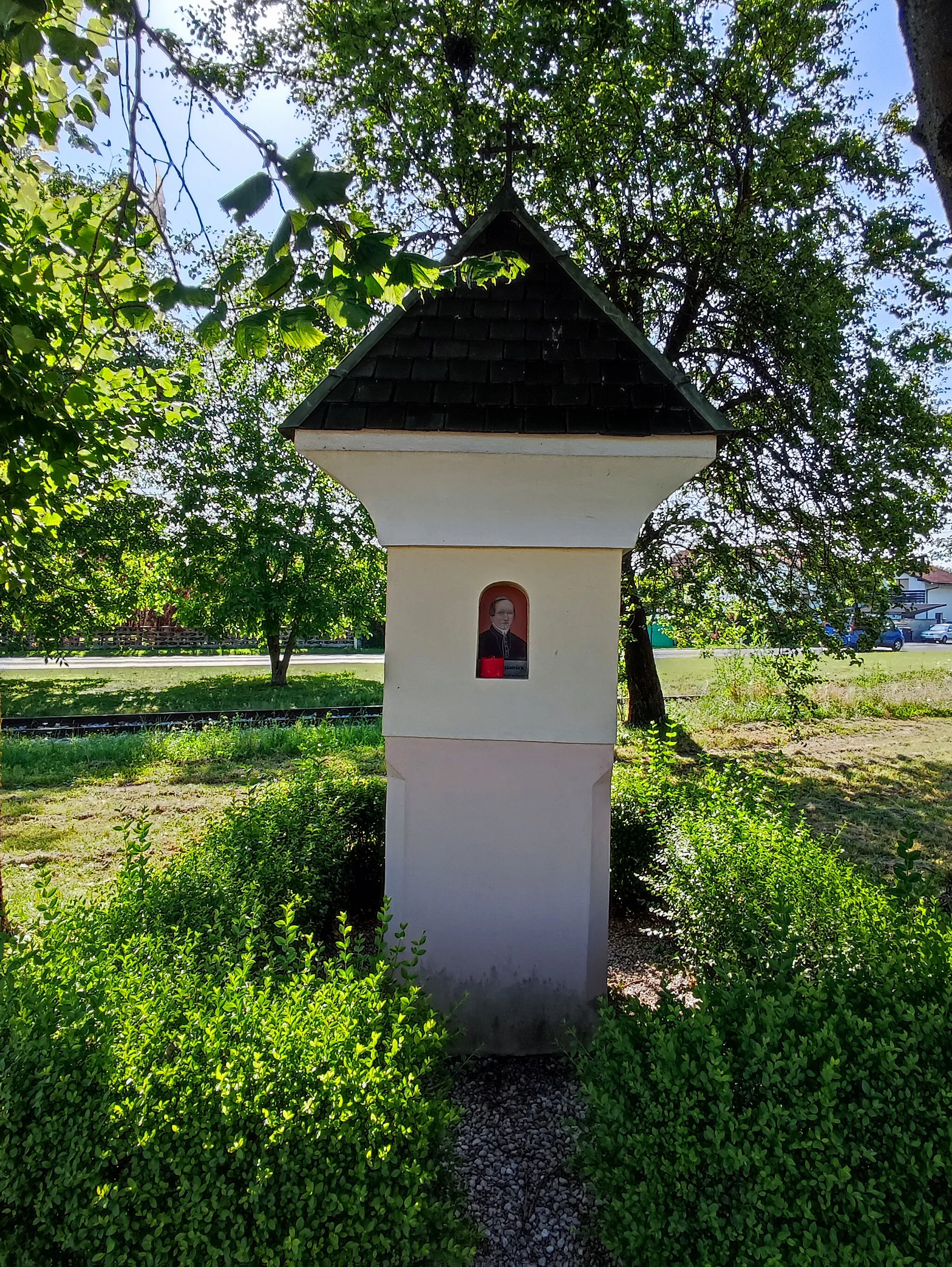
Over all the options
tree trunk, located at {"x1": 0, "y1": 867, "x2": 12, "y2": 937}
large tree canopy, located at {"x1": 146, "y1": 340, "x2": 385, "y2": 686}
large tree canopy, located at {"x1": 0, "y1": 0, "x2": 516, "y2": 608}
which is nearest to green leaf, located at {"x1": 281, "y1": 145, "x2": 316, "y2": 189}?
large tree canopy, located at {"x1": 0, "y1": 0, "x2": 516, "y2": 608}

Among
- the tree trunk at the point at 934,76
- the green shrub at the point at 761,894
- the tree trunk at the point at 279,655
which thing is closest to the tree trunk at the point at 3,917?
the green shrub at the point at 761,894

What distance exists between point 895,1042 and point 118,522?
53.6ft

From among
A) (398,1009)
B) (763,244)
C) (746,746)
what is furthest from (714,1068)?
(746,746)

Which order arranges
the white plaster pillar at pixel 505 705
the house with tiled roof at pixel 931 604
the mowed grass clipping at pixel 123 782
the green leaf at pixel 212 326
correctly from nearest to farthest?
the green leaf at pixel 212 326 < the white plaster pillar at pixel 505 705 < the mowed grass clipping at pixel 123 782 < the house with tiled roof at pixel 931 604

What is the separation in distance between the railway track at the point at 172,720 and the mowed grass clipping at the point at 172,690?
486 millimetres

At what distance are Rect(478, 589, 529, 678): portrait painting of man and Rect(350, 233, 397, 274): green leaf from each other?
1690 mm

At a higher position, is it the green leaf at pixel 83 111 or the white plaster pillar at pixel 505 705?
the green leaf at pixel 83 111

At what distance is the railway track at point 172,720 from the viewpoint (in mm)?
12172

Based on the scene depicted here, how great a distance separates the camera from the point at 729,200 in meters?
8.99

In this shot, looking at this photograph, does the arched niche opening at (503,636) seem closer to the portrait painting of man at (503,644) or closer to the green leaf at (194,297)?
the portrait painting of man at (503,644)

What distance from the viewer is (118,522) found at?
1498 centimetres

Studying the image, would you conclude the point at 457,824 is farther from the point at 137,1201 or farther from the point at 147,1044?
the point at 137,1201

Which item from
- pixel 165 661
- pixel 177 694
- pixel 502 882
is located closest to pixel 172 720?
pixel 177 694

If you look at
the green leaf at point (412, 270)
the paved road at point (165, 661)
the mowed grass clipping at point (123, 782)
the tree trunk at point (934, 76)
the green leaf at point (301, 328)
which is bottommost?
the mowed grass clipping at point (123, 782)
